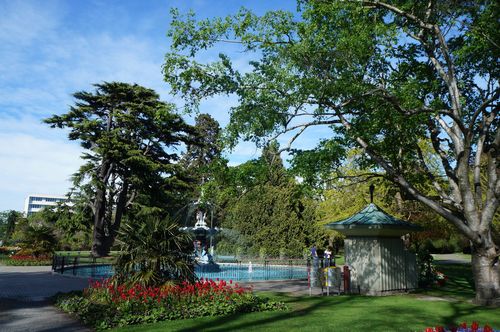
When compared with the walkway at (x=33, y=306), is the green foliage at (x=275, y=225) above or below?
above

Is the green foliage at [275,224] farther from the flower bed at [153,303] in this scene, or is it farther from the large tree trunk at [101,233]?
the flower bed at [153,303]

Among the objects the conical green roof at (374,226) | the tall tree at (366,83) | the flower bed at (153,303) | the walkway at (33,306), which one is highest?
the tall tree at (366,83)

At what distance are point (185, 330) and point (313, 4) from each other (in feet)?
35.2

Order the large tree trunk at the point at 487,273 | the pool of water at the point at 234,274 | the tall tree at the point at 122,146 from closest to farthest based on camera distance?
the large tree trunk at the point at 487,273 → the pool of water at the point at 234,274 → the tall tree at the point at 122,146

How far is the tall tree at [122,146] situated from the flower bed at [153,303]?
22160mm

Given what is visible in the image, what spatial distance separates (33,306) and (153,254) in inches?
156

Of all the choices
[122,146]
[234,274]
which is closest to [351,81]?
[234,274]

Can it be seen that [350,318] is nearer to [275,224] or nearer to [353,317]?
[353,317]

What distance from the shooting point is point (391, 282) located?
15.2 meters

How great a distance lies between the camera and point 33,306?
39.2ft

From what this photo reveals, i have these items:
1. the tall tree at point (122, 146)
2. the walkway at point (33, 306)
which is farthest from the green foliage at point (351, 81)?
the tall tree at point (122, 146)

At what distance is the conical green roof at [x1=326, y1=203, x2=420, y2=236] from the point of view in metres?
14.9

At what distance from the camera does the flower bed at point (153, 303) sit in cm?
964

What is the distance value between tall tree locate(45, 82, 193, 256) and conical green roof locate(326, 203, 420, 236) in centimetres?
2136
